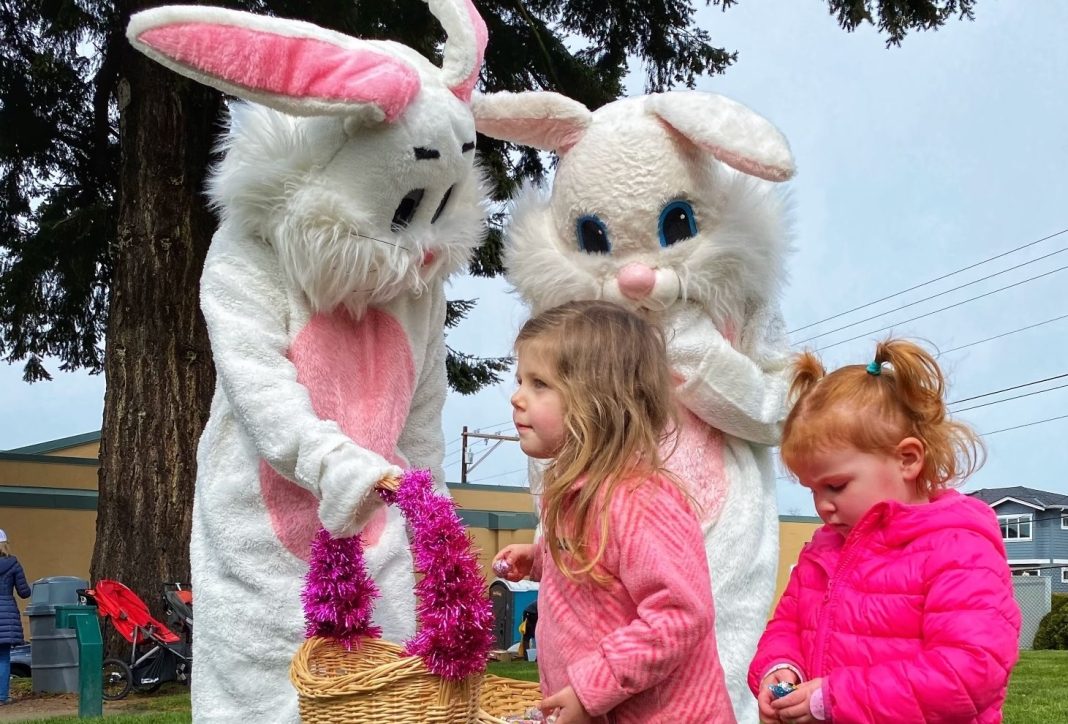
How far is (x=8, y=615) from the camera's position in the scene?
26.8 ft

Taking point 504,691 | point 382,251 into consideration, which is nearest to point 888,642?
point 504,691

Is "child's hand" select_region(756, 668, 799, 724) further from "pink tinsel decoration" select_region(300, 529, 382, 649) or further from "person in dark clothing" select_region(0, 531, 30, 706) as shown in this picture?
"person in dark clothing" select_region(0, 531, 30, 706)

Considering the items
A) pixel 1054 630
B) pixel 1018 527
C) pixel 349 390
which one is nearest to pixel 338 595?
pixel 349 390

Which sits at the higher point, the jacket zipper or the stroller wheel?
the jacket zipper

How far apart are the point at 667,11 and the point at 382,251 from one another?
6.12 m

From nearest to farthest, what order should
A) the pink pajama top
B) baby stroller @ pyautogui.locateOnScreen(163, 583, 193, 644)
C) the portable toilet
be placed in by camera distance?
the pink pajama top < baby stroller @ pyautogui.locateOnScreen(163, 583, 193, 644) < the portable toilet

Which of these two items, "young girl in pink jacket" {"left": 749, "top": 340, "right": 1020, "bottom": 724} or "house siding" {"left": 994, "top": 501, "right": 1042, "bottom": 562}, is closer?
"young girl in pink jacket" {"left": 749, "top": 340, "right": 1020, "bottom": 724}

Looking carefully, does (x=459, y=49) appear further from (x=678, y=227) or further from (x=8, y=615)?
(x=8, y=615)

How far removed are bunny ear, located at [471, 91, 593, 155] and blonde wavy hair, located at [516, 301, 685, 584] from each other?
175cm

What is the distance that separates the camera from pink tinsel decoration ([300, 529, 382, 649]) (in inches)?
85.4

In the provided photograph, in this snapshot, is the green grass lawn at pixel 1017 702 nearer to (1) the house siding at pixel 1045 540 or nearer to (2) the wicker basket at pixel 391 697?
(2) the wicker basket at pixel 391 697

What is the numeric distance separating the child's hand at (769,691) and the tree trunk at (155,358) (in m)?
5.45

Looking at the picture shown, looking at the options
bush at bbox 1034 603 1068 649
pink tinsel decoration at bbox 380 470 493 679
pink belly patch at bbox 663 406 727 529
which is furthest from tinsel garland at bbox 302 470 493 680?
bush at bbox 1034 603 1068 649

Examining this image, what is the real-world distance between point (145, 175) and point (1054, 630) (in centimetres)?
1313
